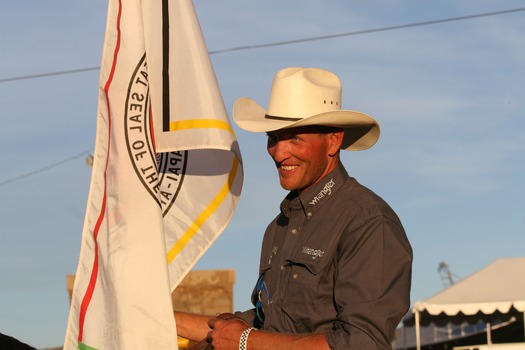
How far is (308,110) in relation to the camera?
420 cm

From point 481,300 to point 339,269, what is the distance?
13.8 metres

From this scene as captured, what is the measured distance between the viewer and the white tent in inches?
664

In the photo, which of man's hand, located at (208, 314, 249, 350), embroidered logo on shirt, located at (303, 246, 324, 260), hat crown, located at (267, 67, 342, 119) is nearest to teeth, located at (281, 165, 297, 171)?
hat crown, located at (267, 67, 342, 119)

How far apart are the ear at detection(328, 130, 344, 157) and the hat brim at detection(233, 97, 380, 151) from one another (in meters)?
0.04

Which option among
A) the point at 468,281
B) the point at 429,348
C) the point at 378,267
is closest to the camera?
the point at 378,267

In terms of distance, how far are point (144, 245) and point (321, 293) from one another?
72 cm

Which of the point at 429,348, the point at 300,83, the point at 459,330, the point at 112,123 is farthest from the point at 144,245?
the point at 459,330

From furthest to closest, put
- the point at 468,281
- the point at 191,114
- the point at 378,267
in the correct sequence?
the point at 468,281 → the point at 191,114 → the point at 378,267

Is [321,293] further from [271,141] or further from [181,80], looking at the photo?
[181,80]

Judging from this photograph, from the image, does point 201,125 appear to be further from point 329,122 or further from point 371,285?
point 371,285

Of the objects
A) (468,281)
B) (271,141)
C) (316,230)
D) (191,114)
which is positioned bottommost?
(316,230)

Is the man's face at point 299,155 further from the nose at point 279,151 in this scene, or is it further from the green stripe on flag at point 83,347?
the green stripe on flag at point 83,347

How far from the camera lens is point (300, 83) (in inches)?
167

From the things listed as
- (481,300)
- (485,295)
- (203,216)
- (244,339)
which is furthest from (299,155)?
(485,295)
